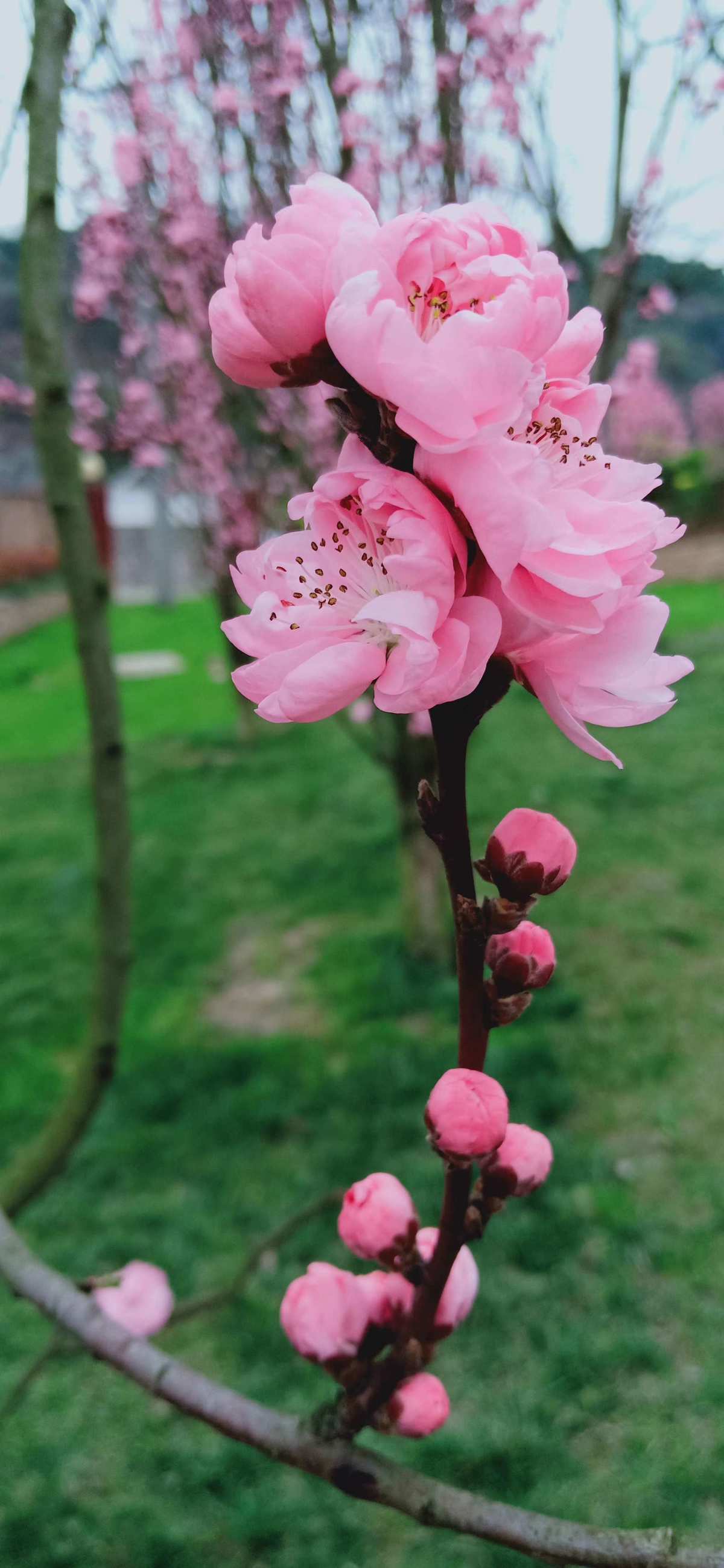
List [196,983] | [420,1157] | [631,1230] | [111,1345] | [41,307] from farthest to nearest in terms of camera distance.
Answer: [196,983], [420,1157], [631,1230], [41,307], [111,1345]

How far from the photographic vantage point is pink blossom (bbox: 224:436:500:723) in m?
0.58

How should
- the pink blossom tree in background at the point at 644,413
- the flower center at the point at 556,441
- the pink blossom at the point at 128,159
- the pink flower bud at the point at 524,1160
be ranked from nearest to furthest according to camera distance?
1. the flower center at the point at 556,441
2. the pink flower bud at the point at 524,1160
3. the pink blossom at the point at 128,159
4. the pink blossom tree in background at the point at 644,413

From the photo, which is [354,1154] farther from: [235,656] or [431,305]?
[235,656]

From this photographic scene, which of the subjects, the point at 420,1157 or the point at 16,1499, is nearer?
the point at 16,1499

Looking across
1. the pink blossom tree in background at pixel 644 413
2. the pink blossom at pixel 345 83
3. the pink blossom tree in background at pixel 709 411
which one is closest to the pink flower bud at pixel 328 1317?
the pink blossom at pixel 345 83

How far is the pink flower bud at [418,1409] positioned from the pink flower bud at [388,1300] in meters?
0.05

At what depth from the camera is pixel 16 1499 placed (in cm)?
233

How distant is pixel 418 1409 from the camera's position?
2.86 feet

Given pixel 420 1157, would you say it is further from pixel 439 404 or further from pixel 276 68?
pixel 276 68

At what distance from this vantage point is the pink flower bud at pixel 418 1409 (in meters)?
0.87

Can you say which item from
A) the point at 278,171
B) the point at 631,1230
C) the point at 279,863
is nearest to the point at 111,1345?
the point at 631,1230

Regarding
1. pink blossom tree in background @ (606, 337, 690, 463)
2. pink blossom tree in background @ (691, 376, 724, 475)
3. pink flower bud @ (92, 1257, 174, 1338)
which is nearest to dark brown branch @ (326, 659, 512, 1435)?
pink flower bud @ (92, 1257, 174, 1338)

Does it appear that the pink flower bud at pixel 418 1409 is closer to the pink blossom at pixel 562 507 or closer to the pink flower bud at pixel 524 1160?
the pink flower bud at pixel 524 1160

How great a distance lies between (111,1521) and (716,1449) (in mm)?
1314
